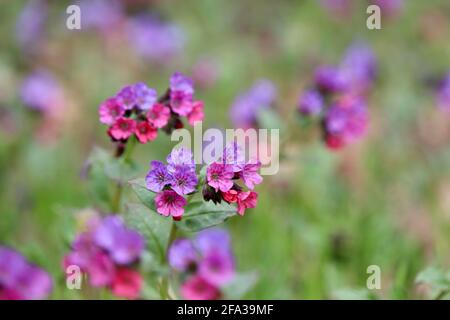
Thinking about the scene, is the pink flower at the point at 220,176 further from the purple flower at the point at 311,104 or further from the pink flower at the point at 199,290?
the purple flower at the point at 311,104

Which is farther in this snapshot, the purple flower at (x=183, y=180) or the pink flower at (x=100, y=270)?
the pink flower at (x=100, y=270)

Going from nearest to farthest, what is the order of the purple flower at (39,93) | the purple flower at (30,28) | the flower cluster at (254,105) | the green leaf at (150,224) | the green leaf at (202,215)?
the green leaf at (202,215)
the green leaf at (150,224)
the flower cluster at (254,105)
the purple flower at (39,93)
the purple flower at (30,28)

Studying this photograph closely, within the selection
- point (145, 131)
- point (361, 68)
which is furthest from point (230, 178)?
point (361, 68)

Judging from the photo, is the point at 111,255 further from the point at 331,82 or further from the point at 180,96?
the point at 331,82

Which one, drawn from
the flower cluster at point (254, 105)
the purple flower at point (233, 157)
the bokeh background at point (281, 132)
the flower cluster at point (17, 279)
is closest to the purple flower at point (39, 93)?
the bokeh background at point (281, 132)

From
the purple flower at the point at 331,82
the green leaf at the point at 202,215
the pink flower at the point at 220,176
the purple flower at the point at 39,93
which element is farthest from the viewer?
the purple flower at the point at 39,93

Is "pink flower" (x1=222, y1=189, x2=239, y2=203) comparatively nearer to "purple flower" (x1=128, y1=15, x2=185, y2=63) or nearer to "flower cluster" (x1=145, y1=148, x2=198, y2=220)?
"flower cluster" (x1=145, y1=148, x2=198, y2=220)
